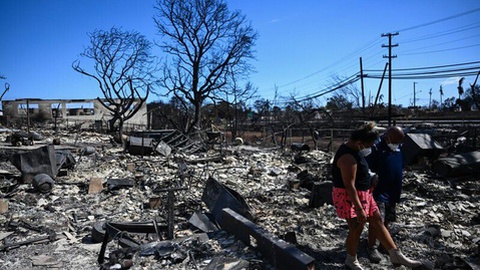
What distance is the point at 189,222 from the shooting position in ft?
17.5

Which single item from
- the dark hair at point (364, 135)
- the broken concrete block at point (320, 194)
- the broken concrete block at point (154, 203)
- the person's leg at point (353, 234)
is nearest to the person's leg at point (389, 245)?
the person's leg at point (353, 234)

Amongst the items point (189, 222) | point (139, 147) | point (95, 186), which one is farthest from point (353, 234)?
point (139, 147)

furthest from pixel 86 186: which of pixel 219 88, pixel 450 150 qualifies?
pixel 219 88

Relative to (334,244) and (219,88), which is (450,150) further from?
(219,88)

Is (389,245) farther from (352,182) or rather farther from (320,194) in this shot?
(320,194)

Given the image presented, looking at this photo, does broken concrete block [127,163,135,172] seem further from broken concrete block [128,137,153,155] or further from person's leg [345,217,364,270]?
person's leg [345,217,364,270]

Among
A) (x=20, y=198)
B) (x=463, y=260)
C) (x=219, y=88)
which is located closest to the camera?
(x=463, y=260)

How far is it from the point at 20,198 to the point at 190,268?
558 cm

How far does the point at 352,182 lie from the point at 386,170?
90cm

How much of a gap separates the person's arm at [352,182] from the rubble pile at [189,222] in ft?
3.10

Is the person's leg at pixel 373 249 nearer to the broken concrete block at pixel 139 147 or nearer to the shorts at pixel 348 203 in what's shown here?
the shorts at pixel 348 203

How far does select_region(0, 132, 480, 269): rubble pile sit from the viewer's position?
149 inches

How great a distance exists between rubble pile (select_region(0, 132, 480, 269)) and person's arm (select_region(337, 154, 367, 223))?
95 centimetres

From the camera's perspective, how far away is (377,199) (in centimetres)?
381
